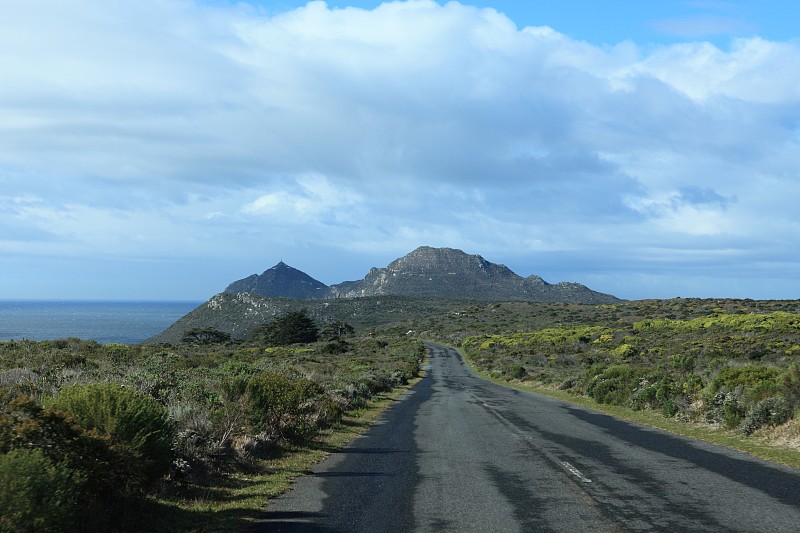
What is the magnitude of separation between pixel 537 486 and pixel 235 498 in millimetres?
4610

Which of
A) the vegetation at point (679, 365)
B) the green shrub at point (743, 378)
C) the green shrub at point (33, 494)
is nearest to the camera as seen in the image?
the green shrub at point (33, 494)

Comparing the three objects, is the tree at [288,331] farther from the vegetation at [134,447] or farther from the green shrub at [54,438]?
the green shrub at [54,438]

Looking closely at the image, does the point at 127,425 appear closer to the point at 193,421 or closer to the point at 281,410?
the point at 193,421

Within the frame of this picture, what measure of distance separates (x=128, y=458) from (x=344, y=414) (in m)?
13.7

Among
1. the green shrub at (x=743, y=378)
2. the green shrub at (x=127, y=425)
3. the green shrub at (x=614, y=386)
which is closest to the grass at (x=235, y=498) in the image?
the green shrub at (x=127, y=425)

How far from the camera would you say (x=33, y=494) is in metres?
5.39

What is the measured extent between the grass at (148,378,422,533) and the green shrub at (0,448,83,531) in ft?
5.74

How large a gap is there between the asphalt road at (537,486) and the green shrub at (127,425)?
1614 millimetres

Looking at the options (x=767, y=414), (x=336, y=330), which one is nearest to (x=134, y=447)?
(x=767, y=414)

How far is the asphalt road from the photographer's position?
755 centimetres

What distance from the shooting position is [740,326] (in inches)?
2074

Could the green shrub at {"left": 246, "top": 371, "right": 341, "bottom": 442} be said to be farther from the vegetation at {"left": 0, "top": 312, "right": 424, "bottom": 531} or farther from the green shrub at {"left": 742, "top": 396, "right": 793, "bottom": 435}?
the green shrub at {"left": 742, "top": 396, "right": 793, "bottom": 435}

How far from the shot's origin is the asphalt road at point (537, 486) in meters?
7.55

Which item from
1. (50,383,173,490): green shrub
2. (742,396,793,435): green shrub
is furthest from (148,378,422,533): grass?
(742,396,793,435): green shrub
